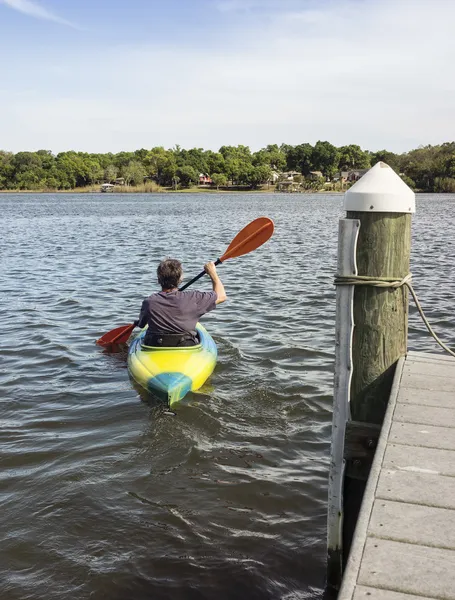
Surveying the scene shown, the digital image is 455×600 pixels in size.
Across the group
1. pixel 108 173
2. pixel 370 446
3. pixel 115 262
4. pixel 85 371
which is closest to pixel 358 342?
pixel 370 446

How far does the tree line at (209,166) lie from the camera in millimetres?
95750

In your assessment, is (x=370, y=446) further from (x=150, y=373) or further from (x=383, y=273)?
(x=150, y=373)

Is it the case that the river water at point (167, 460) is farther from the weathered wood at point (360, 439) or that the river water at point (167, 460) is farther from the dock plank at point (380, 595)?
the dock plank at point (380, 595)

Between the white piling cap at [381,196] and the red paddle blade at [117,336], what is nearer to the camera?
the white piling cap at [381,196]

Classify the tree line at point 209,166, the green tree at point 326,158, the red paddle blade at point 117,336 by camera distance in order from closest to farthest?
the red paddle blade at point 117,336 < the tree line at point 209,166 < the green tree at point 326,158

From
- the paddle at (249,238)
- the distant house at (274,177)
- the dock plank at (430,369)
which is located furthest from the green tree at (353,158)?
the dock plank at (430,369)

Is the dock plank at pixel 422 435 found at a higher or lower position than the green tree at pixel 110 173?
lower

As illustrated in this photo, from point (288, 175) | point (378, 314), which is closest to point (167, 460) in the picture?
point (378, 314)

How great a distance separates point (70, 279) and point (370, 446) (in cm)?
1171

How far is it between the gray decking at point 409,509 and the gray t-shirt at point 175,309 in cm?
300

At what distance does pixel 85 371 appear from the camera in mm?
7148

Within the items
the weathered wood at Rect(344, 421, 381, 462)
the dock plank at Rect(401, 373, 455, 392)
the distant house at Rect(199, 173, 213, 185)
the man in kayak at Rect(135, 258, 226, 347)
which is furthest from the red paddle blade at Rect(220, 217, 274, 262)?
the distant house at Rect(199, 173, 213, 185)

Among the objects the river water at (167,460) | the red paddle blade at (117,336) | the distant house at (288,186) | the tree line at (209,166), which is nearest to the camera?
the river water at (167,460)

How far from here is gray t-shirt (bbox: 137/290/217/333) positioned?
5883mm
